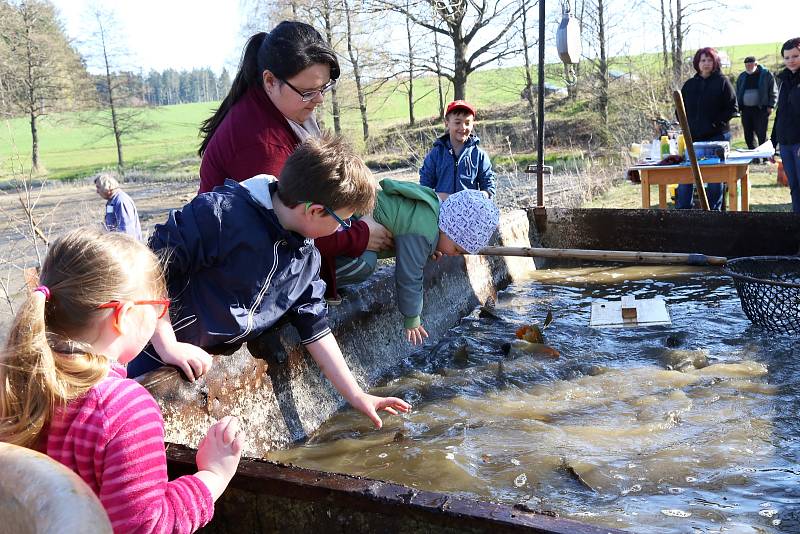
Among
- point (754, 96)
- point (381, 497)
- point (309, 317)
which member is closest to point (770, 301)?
point (309, 317)

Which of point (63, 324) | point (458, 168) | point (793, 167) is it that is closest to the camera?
point (63, 324)

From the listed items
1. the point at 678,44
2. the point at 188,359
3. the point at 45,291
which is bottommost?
the point at 188,359

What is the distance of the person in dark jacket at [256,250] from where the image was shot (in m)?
2.86

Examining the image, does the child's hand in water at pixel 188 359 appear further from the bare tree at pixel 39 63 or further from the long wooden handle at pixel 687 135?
the bare tree at pixel 39 63

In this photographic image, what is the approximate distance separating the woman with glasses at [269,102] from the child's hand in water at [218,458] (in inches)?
67.8

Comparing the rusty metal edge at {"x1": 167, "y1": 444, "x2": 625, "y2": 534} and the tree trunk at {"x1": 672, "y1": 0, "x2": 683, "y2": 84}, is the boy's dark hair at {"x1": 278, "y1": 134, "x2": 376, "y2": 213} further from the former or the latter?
the tree trunk at {"x1": 672, "y1": 0, "x2": 683, "y2": 84}

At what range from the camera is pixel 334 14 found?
25.4 metres

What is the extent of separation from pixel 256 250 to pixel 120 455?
4.36 ft

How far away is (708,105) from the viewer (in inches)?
364

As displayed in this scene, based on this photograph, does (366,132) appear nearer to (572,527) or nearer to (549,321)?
(549,321)

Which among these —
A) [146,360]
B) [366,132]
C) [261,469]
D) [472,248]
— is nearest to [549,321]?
[472,248]

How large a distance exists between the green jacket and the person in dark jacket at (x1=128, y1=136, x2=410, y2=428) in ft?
2.70

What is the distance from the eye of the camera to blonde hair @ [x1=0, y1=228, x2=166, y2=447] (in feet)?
5.58

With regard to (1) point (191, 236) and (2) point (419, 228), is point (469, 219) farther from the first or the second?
(1) point (191, 236)
